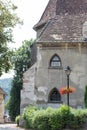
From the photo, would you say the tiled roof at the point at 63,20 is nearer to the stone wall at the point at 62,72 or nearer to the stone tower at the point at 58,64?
the stone tower at the point at 58,64

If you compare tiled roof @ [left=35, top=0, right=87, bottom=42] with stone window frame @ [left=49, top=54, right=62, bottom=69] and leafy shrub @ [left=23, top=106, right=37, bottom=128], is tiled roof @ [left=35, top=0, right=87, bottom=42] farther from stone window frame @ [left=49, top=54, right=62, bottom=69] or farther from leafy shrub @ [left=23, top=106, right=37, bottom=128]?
leafy shrub @ [left=23, top=106, right=37, bottom=128]

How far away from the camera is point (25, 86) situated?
4000cm

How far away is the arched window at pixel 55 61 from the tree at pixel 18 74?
14.1 metres

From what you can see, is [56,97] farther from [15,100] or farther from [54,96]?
[15,100]

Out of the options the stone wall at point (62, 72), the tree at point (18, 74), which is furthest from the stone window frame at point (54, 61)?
the tree at point (18, 74)

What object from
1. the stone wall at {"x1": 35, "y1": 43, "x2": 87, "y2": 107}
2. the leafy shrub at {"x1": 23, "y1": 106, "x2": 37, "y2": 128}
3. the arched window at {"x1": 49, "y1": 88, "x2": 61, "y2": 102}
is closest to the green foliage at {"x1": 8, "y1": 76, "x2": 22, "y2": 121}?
the stone wall at {"x1": 35, "y1": 43, "x2": 87, "y2": 107}

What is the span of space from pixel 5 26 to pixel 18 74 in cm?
2498

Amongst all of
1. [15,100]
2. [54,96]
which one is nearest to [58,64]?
[54,96]

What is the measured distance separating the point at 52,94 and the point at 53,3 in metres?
12.1

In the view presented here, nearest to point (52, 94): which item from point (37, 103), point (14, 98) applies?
point (37, 103)

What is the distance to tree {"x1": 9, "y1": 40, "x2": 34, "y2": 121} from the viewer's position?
52.1 m

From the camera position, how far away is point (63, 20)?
3984 cm

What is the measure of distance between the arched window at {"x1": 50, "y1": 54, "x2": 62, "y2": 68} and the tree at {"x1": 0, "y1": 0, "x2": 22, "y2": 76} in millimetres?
3963

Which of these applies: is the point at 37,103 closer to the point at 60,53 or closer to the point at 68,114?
the point at 60,53
